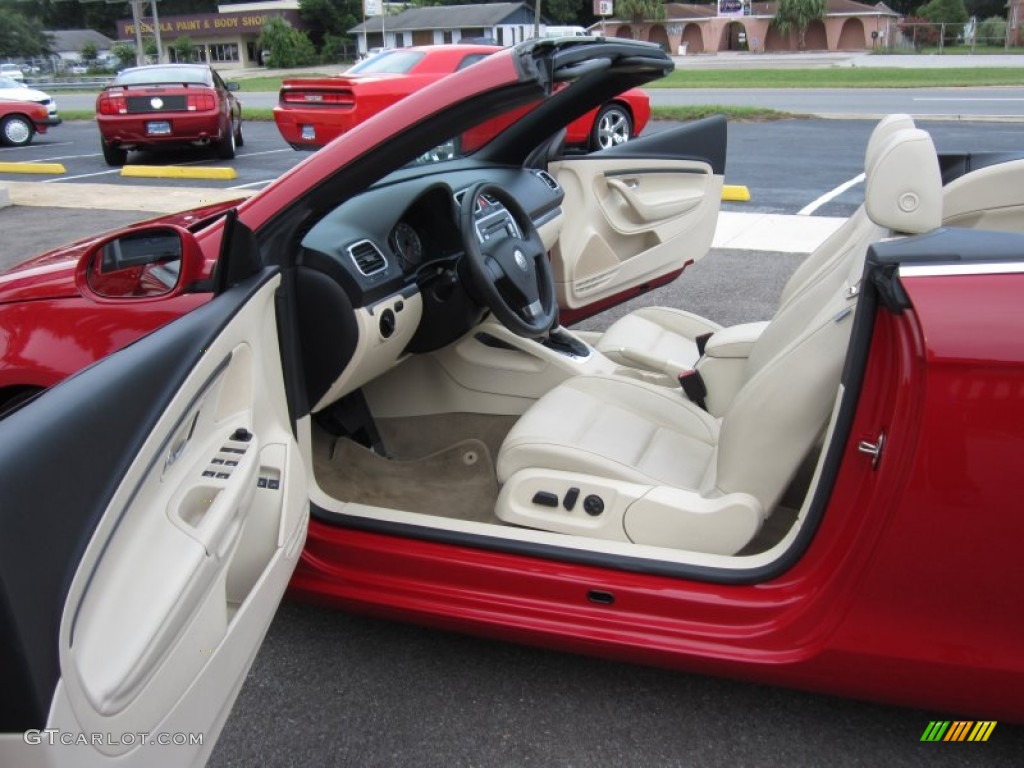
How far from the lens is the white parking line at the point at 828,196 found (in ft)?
25.7

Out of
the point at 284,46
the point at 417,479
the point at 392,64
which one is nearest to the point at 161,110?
the point at 392,64

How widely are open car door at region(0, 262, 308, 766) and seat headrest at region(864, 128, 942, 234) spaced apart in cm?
135

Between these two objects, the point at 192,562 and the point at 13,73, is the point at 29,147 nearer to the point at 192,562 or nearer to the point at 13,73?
the point at 192,562

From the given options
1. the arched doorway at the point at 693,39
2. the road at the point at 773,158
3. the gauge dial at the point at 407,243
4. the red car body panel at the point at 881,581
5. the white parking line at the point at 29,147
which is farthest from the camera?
the arched doorway at the point at 693,39

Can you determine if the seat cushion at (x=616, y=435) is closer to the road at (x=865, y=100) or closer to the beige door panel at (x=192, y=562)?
the beige door panel at (x=192, y=562)

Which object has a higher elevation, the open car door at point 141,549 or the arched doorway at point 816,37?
the arched doorway at point 816,37

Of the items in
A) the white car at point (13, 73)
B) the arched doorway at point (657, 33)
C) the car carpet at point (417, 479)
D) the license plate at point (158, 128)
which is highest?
the arched doorway at point (657, 33)

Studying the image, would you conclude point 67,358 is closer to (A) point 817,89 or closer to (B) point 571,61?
(B) point 571,61

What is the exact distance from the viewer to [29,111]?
15.5 metres

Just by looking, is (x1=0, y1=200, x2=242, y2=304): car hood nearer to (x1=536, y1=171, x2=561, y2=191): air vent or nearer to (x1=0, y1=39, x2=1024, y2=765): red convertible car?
(x1=0, y1=39, x2=1024, y2=765): red convertible car

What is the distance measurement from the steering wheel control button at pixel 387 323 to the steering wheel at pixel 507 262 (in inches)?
10.2

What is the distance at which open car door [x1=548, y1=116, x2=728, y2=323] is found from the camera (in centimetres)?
417

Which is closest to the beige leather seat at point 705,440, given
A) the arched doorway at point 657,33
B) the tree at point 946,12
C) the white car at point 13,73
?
the white car at point 13,73

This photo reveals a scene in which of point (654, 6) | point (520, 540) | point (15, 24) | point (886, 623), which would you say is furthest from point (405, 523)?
point (15, 24)
